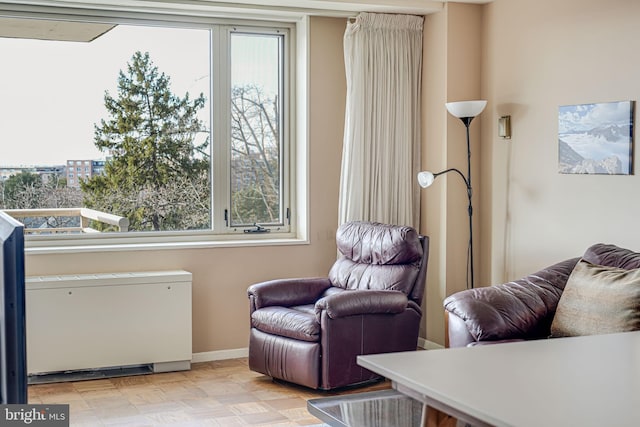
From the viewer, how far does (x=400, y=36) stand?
18.7 feet

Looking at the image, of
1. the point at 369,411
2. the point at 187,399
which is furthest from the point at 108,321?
the point at 369,411

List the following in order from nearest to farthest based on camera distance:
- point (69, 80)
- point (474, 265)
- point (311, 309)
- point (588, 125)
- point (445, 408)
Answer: point (445, 408)
point (588, 125)
point (311, 309)
point (69, 80)
point (474, 265)

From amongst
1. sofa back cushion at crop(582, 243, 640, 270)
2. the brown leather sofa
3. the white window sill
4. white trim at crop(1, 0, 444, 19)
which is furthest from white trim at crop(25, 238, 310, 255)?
sofa back cushion at crop(582, 243, 640, 270)

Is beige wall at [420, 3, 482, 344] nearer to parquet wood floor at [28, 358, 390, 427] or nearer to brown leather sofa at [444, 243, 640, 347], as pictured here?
parquet wood floor at [28, 358, 390, 427]

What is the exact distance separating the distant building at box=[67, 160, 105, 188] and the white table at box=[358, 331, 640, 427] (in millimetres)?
3634

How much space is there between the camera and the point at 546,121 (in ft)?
16.0

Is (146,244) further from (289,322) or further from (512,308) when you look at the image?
(512,308)

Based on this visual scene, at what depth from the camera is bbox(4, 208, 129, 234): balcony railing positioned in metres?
5.21

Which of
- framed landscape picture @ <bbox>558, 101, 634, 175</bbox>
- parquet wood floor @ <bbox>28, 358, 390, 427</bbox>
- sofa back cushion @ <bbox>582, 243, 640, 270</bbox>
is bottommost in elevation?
parquet wood floor @ <bbox>28, 358, 390, 427</bbox>

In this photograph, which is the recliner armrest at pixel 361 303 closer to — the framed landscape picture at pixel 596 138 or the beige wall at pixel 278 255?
the beige wall at pixel 278 255

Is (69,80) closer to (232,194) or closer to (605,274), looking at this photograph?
(232,194)

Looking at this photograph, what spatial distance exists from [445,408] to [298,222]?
4033 millimetres

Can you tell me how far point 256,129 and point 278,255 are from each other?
963 millimetres

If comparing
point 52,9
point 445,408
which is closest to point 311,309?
point 52,9
